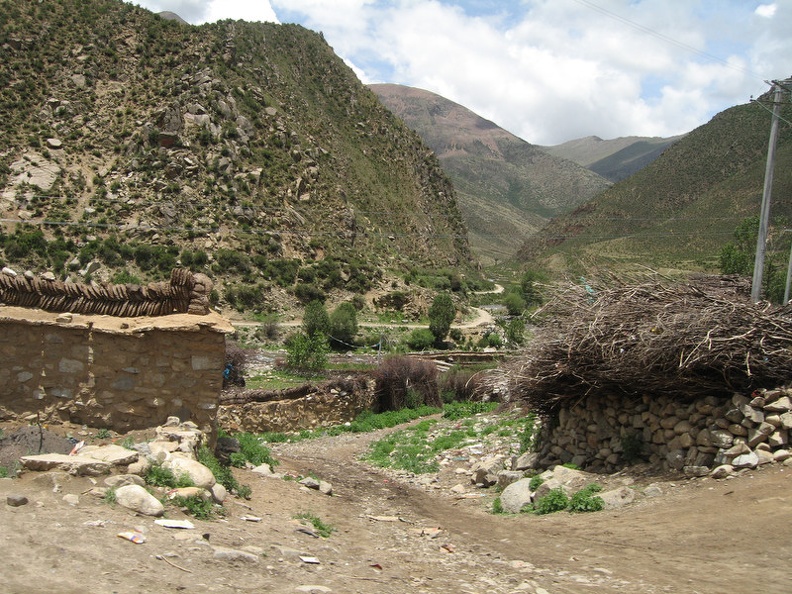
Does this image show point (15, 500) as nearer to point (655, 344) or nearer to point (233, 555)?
point (233, 555)

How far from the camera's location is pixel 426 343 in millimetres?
43812

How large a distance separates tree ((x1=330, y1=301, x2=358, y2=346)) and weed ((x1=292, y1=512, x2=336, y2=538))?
32.1 meters

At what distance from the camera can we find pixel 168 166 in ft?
153

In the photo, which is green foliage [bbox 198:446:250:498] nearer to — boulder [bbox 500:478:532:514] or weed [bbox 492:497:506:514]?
weed [bbox 492:497:506:514]

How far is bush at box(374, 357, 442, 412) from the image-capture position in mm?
24953

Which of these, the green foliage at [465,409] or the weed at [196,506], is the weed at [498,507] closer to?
the weed at [196,506]

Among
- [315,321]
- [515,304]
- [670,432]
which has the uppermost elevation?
[515,304]

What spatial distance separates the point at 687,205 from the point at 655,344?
81.1 meters

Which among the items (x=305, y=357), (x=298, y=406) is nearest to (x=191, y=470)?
(x=298, y=406)

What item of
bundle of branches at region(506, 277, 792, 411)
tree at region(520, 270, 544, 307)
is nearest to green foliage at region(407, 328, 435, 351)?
tree at region(520, 270, 544, 307)

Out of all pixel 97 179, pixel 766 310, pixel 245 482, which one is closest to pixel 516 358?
pixel 766 310

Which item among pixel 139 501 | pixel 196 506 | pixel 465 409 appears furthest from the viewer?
pixel 465 409

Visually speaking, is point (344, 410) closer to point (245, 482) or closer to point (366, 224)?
point (245, 482)

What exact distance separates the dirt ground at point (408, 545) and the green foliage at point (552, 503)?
270 mm
